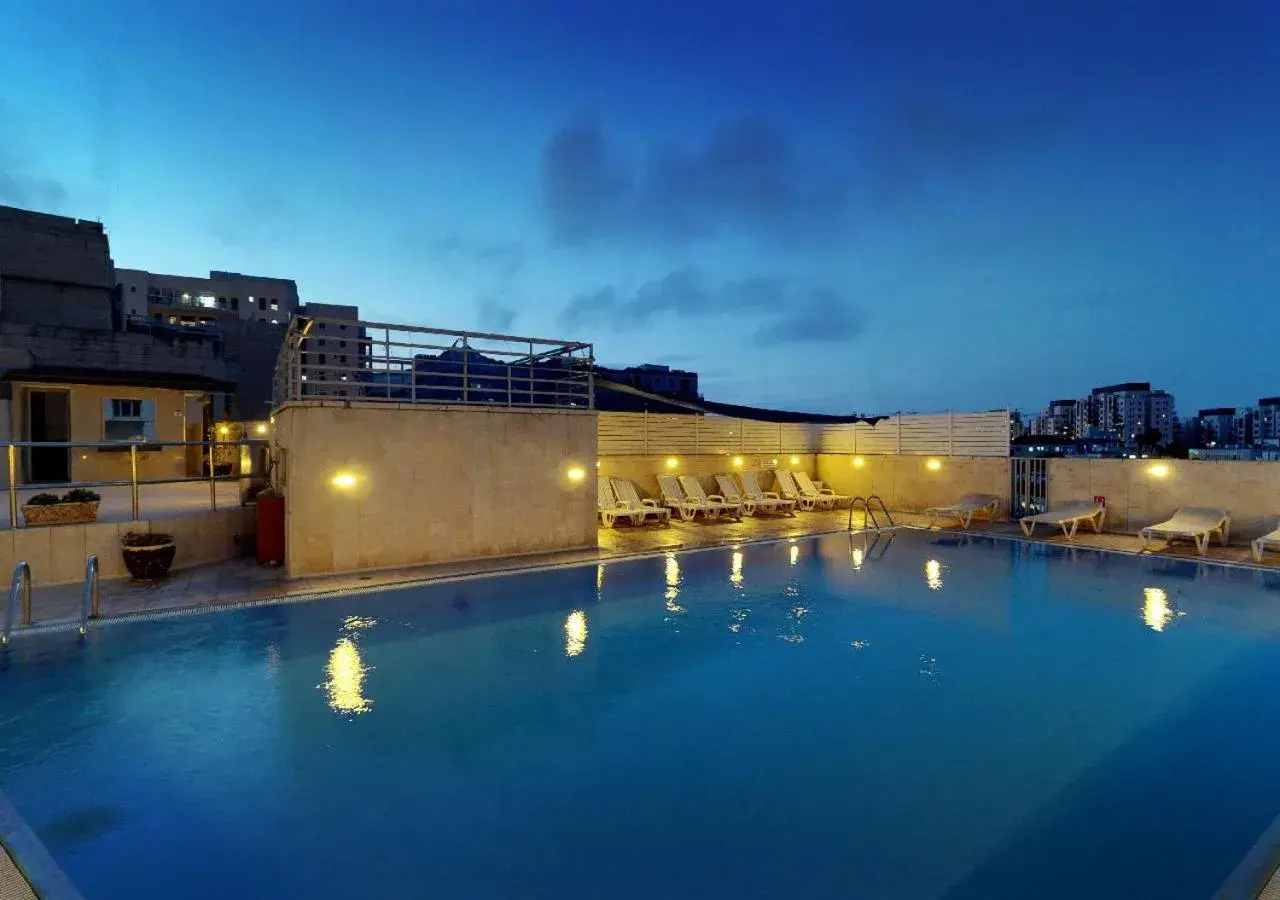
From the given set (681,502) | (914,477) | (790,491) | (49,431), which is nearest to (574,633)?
(681,502)

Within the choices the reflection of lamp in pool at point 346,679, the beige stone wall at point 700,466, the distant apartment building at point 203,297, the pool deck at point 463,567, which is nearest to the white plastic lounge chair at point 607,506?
the pool deck at point 463,567

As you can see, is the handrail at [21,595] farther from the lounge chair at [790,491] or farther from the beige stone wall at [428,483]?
the lounge chair at [790,491]

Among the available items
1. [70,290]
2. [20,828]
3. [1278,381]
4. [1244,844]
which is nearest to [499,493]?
[20,828]

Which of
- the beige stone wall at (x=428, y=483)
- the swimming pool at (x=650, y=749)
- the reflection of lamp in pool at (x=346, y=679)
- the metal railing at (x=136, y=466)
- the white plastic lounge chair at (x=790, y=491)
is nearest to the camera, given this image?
the swimming pool at (x=650, y=749)

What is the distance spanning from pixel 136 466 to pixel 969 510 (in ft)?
53.5

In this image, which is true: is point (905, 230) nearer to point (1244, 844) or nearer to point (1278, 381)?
point (1244, 844)

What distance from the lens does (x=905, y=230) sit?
93.8ft

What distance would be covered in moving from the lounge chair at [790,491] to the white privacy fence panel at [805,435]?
82 centimetres

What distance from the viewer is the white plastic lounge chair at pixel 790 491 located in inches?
685

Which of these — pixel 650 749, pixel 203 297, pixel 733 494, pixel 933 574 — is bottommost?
pixel 650 749

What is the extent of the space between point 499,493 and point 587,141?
15.5 metres

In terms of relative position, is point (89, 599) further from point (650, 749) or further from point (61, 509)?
point (650, 749)

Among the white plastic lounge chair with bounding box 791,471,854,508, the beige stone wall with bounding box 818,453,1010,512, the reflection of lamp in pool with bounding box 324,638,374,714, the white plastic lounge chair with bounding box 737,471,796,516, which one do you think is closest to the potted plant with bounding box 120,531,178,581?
the reflection of lamp in pool with bounding box 324,638,374,714

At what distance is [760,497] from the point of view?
16672mm
